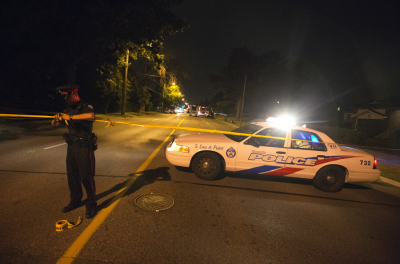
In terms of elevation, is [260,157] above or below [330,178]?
above

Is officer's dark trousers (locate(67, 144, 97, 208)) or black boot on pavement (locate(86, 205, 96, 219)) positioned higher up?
officer's dark trousers (locate(67, 144, 97, 208))

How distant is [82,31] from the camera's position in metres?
15.6

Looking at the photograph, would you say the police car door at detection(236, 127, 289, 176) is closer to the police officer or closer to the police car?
the police car

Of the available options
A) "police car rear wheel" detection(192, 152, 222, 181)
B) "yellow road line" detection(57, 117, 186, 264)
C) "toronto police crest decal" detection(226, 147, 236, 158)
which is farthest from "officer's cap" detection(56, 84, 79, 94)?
"toronto police crest decal" detection(226, 147, 236, 158)

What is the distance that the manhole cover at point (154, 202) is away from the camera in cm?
385

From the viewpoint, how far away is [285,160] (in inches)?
214

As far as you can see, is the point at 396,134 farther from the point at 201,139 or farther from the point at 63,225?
the point at 63,225

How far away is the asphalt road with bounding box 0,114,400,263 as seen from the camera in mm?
2762

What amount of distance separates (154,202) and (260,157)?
2.71 m

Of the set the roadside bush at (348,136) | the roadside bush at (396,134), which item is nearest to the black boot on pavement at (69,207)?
the roadside bush at (348,136)

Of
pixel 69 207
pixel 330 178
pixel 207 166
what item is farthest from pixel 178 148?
pixel 330 178

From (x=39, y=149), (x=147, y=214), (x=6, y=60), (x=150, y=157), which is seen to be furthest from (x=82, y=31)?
(x=147, y=214)

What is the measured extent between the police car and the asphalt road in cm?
34

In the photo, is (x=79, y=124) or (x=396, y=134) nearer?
(x=79, y=124)
